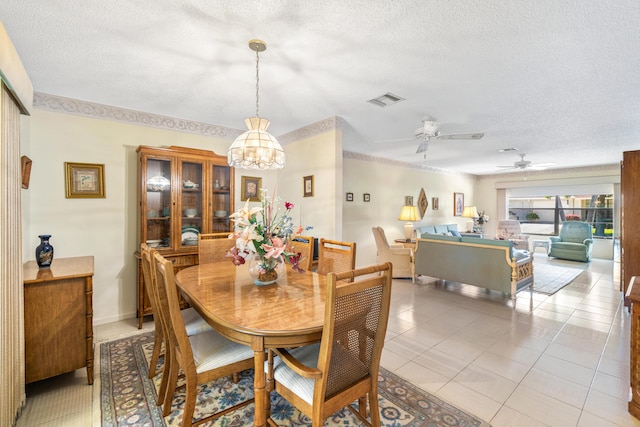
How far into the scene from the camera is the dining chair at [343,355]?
1.18 m

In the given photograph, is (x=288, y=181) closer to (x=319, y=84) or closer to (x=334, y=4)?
(x=319, y=84)

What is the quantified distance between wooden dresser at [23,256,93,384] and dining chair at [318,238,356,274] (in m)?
1.73

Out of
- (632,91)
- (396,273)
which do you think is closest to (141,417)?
(396,273)

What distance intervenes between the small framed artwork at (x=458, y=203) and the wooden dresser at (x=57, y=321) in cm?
844

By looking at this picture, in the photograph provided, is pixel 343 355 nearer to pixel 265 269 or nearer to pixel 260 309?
pixel 260 309

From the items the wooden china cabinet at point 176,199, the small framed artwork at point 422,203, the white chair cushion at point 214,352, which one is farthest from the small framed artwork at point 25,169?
the small framed artwork at point 422,203

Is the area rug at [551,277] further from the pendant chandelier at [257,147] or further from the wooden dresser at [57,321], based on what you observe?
the wooden dresser at [57,321]

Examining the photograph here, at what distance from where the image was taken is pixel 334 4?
1.57 m

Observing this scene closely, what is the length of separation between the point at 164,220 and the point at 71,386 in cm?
169

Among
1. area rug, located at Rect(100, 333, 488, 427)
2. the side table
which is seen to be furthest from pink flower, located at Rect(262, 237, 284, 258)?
the side table

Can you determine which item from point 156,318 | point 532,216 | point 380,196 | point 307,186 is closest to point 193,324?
point 156,318

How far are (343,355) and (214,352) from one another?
78 cm

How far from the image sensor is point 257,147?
6.82 feet

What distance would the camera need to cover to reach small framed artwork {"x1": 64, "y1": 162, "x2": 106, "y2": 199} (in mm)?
2906
